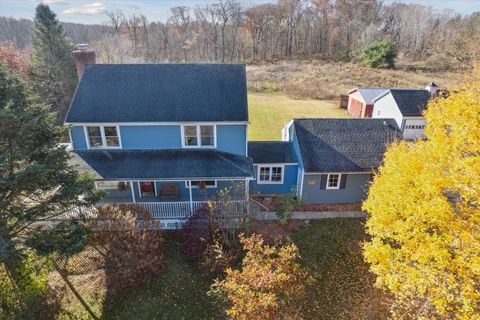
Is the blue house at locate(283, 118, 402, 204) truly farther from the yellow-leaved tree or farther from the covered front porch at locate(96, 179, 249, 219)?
the yellow-leaved tree

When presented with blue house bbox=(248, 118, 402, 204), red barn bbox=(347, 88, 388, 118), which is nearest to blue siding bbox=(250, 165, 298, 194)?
blue house bbox=(248, 118, 402, 204)

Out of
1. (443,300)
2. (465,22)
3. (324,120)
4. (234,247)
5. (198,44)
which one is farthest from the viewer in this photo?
(198,44)

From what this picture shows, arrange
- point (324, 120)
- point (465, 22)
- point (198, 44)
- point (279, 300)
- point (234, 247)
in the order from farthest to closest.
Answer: point (198, 44) → point (465, 22) → point (324, 120) → point (234, 247) → point (279, 300)

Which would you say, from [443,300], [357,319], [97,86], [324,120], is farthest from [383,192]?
[97,86]

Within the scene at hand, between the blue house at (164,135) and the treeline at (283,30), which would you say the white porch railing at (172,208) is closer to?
the blue house at (164,135)

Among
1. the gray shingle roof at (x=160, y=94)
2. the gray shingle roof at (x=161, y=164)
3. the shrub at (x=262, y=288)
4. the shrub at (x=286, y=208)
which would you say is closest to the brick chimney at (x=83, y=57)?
the gray shingle roof at (x=160, y=94)

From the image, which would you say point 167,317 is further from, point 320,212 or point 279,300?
point 320,212

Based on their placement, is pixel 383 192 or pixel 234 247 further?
pixel 234 247
